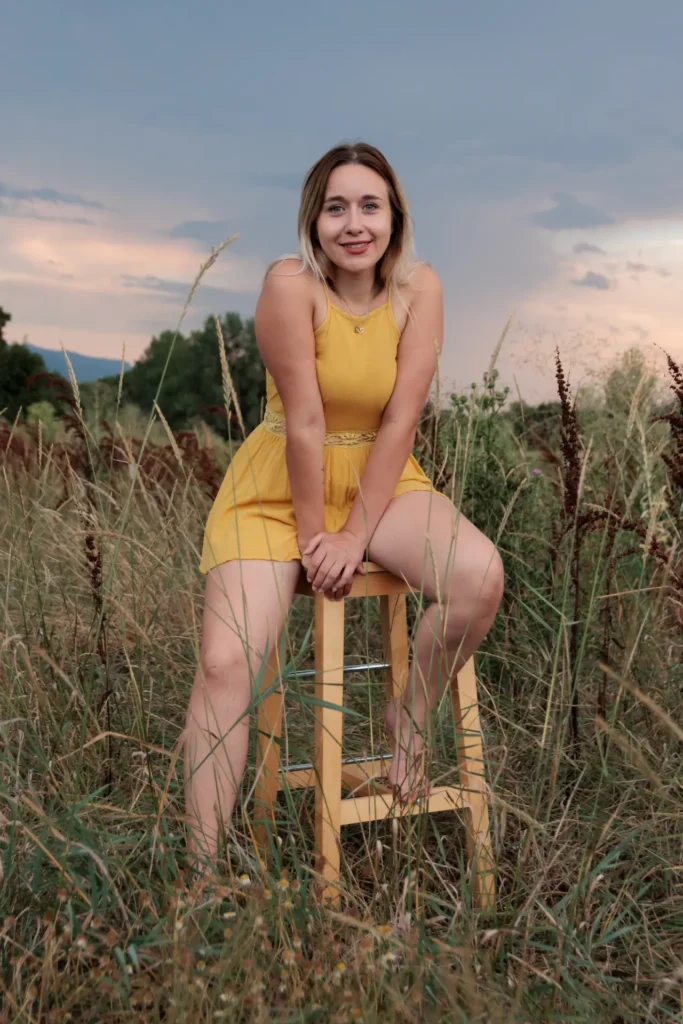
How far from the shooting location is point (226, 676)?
2145mm

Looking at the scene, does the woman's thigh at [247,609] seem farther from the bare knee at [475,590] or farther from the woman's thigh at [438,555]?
the bare knee at [475,590]

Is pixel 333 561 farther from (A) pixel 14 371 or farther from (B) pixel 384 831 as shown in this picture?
(A) pixel 14 371

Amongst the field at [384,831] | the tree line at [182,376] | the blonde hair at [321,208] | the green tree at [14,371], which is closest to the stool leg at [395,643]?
the field at [384,831]

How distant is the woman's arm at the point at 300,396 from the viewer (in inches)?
90.2

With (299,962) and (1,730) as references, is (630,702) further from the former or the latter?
(1,730)

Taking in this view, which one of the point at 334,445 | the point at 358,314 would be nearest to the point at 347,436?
the point at 334,445

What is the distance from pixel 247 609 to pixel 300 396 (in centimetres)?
50

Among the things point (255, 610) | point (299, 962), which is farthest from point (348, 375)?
point (299, 962)

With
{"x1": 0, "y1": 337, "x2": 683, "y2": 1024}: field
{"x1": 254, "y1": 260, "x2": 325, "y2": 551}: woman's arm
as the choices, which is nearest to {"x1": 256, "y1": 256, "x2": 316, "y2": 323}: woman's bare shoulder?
{"x1": 254, "y1": 260, "x2": 325, "y2": 551}: woman's arm

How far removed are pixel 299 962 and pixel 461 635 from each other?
89cm

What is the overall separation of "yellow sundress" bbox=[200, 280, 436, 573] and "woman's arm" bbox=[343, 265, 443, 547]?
41 millimetres

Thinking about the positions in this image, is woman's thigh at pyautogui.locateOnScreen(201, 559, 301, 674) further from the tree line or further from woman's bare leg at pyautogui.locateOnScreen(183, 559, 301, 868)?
the tree line

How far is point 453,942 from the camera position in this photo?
1.73 meters

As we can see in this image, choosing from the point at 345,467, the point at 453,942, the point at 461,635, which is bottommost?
the point at 453,942
